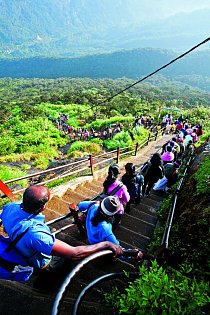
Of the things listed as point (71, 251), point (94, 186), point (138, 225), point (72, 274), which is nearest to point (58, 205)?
point (138, 225)

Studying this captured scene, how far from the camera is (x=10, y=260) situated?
8.30 feet

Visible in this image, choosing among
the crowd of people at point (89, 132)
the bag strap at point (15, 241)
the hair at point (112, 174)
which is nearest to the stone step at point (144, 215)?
the hair at point (112, 174)

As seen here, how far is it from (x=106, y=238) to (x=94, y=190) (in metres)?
4.65

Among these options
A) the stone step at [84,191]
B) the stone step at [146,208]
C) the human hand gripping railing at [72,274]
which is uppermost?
the human hand gripping railing at [72,274]

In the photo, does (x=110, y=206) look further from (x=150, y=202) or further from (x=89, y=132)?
(x=89, y=132)

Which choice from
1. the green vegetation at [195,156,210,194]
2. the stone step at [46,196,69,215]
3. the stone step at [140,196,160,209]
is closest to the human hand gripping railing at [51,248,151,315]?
the green vegetation at [195,156,210,194]

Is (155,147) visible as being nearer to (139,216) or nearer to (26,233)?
(139,216)

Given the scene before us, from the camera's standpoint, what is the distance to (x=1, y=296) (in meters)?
3.01

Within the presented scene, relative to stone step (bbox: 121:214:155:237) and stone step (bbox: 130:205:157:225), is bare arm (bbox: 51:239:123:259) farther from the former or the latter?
stone step (bbox: 130:205:157:225)

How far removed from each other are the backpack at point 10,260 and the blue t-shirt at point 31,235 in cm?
5

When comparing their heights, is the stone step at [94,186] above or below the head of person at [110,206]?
below

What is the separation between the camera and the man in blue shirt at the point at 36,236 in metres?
2.43

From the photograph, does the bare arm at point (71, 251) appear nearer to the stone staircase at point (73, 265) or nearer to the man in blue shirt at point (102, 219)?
the man in blue shirt at point (102, 219)

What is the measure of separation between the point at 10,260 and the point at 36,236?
400mm
